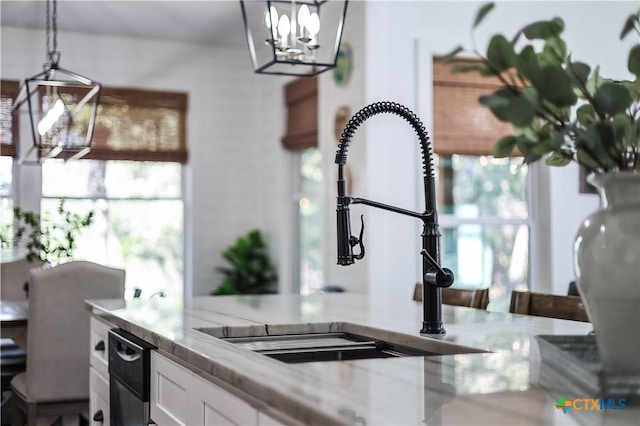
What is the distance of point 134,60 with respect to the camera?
7.10 metres

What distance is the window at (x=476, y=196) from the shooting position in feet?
18.3

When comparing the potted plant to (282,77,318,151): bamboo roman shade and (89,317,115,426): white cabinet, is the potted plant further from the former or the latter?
(282,77,318,151): bamboo roman shade

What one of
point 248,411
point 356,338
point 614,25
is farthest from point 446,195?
point 248,411

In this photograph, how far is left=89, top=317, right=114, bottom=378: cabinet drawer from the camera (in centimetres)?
290

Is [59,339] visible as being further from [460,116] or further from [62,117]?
[460,116]

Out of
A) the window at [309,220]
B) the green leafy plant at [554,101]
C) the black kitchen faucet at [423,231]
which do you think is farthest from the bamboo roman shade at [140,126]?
the green leafy plant at [554,101]

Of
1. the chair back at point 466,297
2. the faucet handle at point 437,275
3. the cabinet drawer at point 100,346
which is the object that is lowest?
the cabinet drawer at point 100,346

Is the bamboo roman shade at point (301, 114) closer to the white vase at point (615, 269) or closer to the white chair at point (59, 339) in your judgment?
the white chair at point (59, 339)

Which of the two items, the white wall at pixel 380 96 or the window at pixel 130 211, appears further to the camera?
the window at pixel 130 211

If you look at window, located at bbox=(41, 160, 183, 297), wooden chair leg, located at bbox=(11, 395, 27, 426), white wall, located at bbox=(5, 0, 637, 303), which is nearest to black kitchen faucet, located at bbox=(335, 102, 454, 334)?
wooden chair leg, located at bbox=(11, 395, 27, 426)

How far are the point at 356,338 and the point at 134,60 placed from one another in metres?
5.33

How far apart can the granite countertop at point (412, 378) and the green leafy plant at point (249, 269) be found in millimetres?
4621

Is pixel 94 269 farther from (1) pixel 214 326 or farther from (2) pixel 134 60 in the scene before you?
(2) pixel 134 60

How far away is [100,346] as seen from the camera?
9.87 ft
